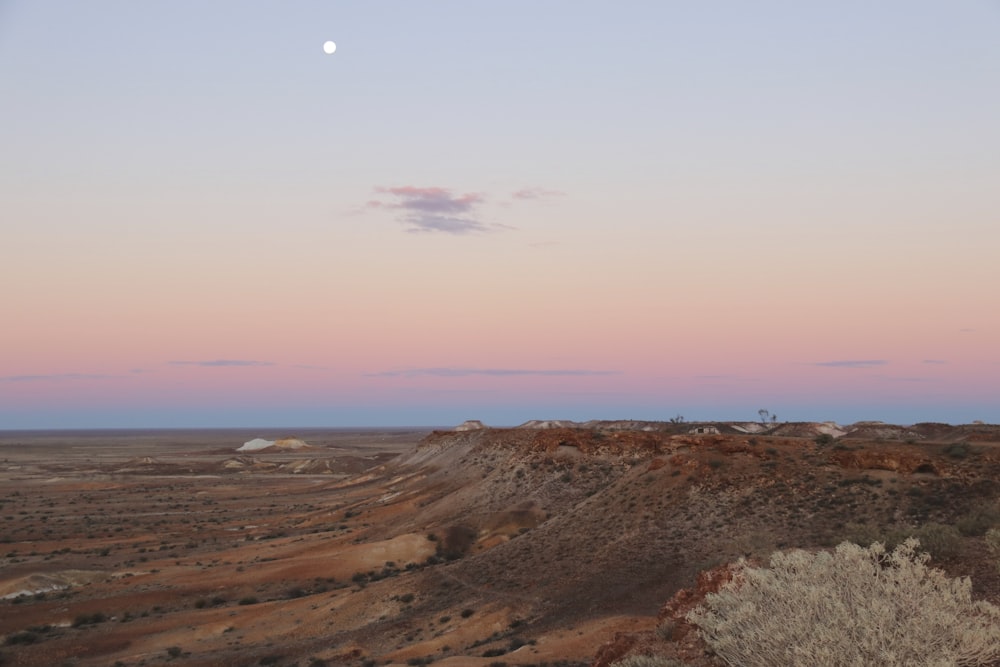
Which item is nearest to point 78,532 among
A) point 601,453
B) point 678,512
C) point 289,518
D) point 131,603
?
point 289,518

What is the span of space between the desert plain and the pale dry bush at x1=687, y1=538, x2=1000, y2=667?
168 centimetres

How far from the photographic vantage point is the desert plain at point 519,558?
861 inches

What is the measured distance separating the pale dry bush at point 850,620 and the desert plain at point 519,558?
1677 mm

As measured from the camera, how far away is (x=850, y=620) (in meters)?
8.34

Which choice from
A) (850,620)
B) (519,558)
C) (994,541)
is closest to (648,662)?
(850,620)

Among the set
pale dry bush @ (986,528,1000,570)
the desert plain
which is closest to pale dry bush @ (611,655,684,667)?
the desert plain

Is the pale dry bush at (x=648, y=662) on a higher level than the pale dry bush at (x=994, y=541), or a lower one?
lower

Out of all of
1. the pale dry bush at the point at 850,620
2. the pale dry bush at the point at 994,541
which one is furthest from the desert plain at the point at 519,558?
the pale dry bush at the point at 850,620

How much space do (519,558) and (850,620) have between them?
75.9 ft

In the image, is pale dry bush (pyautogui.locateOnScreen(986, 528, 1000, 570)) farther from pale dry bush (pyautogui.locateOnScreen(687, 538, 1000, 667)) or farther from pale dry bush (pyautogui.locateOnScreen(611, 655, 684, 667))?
pale dry bush (pyautogui.locateOnScreen(611, 655, 684, 667))

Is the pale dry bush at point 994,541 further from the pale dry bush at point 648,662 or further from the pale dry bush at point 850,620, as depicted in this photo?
the pale dry bush at point 648,662

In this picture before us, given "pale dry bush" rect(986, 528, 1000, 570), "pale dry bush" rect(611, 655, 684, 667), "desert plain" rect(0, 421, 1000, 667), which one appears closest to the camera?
"pale dry bush" rect(611, 655, 684, 667)

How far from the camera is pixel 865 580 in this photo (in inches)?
381

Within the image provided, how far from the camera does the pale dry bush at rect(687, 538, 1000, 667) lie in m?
7.96
